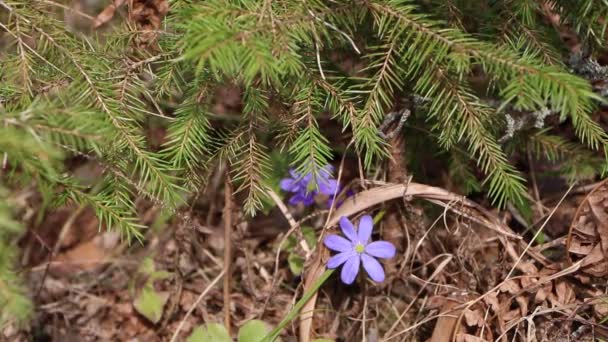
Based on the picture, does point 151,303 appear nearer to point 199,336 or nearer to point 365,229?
point 199,336

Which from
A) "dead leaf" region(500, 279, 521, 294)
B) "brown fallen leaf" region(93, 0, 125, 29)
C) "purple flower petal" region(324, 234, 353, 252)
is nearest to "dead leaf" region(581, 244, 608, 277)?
"dead leaf" region(500, 279, 521, 294)

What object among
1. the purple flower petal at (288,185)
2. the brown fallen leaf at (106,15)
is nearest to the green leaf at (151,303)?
the purple flower petal at (288,185)

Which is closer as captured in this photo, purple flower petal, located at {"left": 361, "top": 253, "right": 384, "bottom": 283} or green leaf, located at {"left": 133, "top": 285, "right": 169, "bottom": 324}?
purple flower petal, located at {"left": 361, "top": 253, "right": 384, "bottom": 283}

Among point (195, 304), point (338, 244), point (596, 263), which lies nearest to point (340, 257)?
point (338, 244)

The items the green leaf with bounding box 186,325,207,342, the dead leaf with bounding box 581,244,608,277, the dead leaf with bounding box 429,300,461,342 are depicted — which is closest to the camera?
the dead leaf with bounding box 581,244,608,277

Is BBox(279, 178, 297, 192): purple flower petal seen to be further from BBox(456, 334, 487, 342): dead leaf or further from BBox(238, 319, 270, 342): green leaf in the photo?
BBox(456, 334, 487, 342): dead leaf

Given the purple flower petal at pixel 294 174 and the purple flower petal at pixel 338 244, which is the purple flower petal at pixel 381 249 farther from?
the purple flower petal at pixel 294 174

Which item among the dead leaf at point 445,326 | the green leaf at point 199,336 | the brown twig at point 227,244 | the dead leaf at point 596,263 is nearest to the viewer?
the dead leaf at point 596,263
